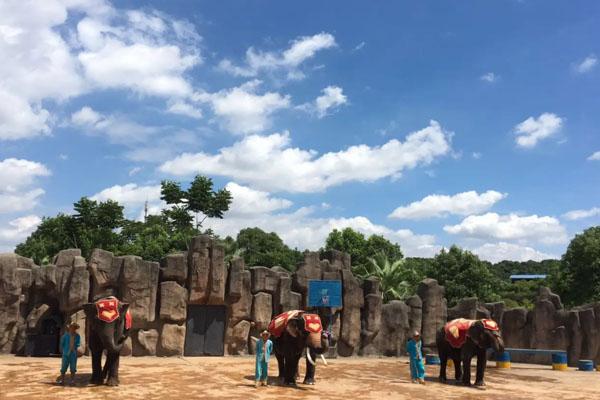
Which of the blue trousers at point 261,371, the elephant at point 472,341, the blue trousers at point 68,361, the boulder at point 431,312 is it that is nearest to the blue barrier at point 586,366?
the boulder at point 431,312

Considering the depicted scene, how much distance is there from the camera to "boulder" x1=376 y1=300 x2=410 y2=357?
23438 mm

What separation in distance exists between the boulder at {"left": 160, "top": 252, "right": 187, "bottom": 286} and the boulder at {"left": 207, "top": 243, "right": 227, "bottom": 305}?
3.41 feet

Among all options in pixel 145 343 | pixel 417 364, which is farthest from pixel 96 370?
pixel 417 364

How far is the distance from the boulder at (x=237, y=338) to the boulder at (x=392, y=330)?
6173 mm

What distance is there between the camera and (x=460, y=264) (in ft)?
118

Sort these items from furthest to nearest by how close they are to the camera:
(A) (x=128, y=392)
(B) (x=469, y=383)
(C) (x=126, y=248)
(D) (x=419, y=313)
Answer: (C) (x=126, y=248) < (D) (x=419, y=313) < (B) (x=469, y=383) < (A) (x=128, y=392)

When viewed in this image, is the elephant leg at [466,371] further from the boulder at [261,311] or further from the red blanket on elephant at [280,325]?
the boulder at [261,311]

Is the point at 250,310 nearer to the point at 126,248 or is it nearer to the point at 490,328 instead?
the point at 490,328

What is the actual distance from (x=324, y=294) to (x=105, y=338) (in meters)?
11.0

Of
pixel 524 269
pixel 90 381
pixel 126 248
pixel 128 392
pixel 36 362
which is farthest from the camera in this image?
pixel 524 269

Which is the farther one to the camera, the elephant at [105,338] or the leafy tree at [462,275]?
the leafy tree at [462,275]

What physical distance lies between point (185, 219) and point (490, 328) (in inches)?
1245

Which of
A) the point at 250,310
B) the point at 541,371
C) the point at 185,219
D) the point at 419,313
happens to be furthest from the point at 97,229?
the point at 541,371

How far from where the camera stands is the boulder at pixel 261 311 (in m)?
21.0
